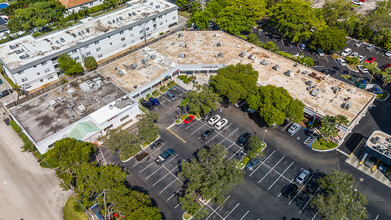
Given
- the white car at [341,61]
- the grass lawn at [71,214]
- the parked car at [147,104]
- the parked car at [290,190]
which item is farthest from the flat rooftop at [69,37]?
the parked car at [290,190]

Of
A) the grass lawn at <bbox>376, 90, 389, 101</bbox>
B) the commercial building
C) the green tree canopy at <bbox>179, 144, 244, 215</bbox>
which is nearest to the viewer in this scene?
the green tree canopy at <bbox>179, 144, 244, 215</bbox>

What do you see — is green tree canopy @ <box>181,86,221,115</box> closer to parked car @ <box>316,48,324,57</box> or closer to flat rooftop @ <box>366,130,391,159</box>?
flat rooftop @ <box>366,130,391,159</box>

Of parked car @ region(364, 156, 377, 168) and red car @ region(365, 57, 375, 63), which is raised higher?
red car @ region(365, 57, 375, 63)

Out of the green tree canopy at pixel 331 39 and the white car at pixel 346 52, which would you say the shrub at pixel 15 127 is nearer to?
the green tree canopy at pixel 331 39

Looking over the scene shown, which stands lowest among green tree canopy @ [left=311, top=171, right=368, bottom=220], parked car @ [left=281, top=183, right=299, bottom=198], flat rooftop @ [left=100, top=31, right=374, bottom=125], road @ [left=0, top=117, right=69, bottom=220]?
road @ [left=0, top=117, right=69, bottom=220]

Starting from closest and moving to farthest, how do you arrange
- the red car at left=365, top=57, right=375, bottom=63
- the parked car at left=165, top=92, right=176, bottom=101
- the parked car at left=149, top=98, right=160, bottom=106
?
the parked car at left=149, top=98, right=160, bottom=106, the parked car at left=165, top=92, right=176, bottom=101, the red car at left=365, top=57, right=375, bottom=63

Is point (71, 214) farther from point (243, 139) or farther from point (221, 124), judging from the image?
point (243, 139)

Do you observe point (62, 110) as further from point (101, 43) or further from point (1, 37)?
point (1, 37)

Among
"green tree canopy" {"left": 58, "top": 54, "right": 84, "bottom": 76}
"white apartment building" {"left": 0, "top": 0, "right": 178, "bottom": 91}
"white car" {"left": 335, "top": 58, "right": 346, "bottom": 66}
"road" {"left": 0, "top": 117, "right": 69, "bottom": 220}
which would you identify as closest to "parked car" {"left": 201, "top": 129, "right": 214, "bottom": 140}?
"road" {"left": 0, "top": 117, "right": 69, "bottom": 220}
